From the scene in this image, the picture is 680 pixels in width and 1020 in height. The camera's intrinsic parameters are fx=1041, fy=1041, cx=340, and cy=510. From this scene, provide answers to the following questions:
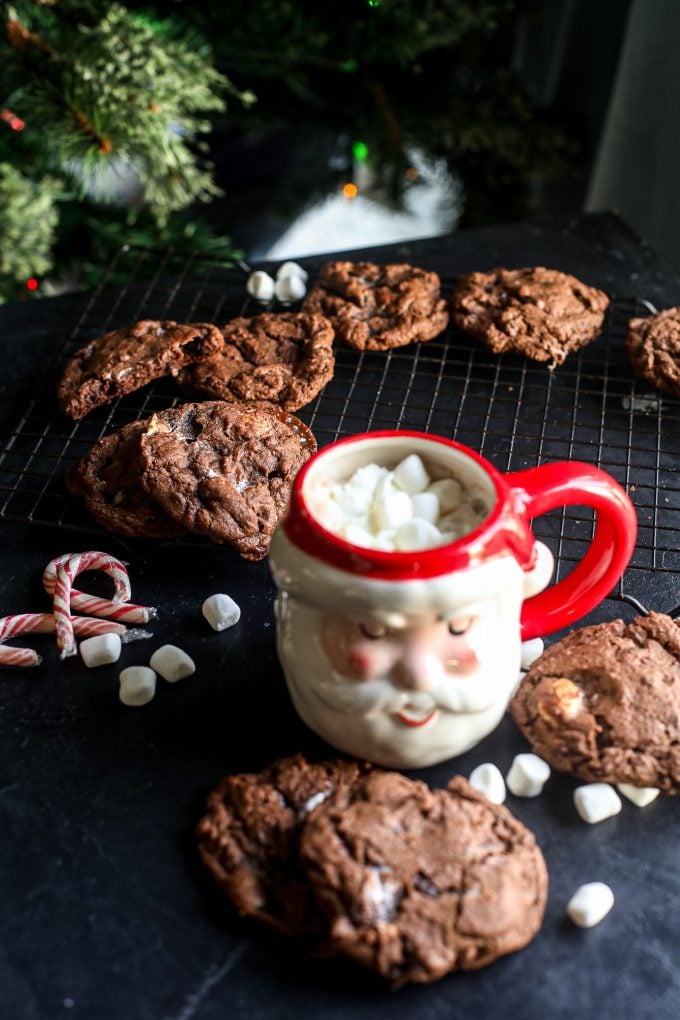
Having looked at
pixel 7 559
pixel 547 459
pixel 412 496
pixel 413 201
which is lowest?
pixel 413 201

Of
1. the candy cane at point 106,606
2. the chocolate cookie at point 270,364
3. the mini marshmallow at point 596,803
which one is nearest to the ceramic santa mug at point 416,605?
the mini marshmallow at point 596,803

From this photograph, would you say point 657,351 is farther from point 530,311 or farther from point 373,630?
point 373,630

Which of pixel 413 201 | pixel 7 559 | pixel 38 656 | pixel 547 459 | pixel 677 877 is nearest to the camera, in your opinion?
pixel 677 877

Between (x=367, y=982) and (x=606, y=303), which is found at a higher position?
(x=606, y=303)

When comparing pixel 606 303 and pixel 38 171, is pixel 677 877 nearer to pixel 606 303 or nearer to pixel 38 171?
pixel 606 303

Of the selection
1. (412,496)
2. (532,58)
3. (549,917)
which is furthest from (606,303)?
(532,58)

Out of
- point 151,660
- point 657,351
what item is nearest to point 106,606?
point 151,660

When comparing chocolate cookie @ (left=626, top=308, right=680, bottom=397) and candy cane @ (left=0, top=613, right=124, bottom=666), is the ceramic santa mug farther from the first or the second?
chocolate cookie @ (left=626, top=308, right=680, bottom=397)
